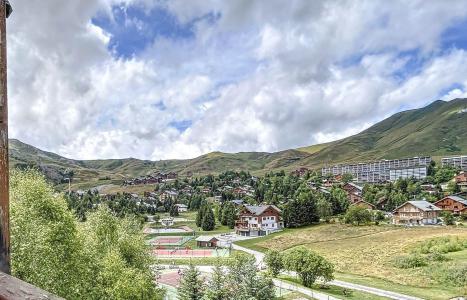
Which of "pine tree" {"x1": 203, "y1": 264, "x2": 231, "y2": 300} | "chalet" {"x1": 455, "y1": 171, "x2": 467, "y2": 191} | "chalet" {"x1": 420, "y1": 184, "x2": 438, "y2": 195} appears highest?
"chalet" {"x1": 455, "y1": 171, "x2": 467, "y2": 191}

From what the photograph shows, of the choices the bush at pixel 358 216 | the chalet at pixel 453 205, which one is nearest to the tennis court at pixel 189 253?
the bush at pixel 358 216

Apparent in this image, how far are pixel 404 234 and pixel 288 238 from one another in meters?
23.2

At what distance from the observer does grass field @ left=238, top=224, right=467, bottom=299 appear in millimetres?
48719

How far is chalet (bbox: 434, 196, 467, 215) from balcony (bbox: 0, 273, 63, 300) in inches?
4558

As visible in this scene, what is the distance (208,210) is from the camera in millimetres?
110812

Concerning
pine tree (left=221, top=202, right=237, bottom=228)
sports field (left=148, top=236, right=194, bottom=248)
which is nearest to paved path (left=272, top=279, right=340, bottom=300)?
sports field (left=148, top=236, right=194, bottom=248)

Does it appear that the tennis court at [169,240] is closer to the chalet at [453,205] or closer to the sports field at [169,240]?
the sports field at [169,240]

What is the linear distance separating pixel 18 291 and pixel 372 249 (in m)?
73.4

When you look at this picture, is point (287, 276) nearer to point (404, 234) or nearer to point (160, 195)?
point (404, 234)

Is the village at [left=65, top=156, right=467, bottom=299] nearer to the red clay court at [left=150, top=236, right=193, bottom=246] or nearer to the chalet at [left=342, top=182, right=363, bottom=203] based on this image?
the red clay court at [left=150, top=236, right=193, bottom=246]

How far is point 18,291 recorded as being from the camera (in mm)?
2281

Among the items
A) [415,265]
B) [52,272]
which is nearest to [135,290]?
[52,272]

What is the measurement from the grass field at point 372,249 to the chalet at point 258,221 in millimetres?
6362

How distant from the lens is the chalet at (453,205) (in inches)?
4124
